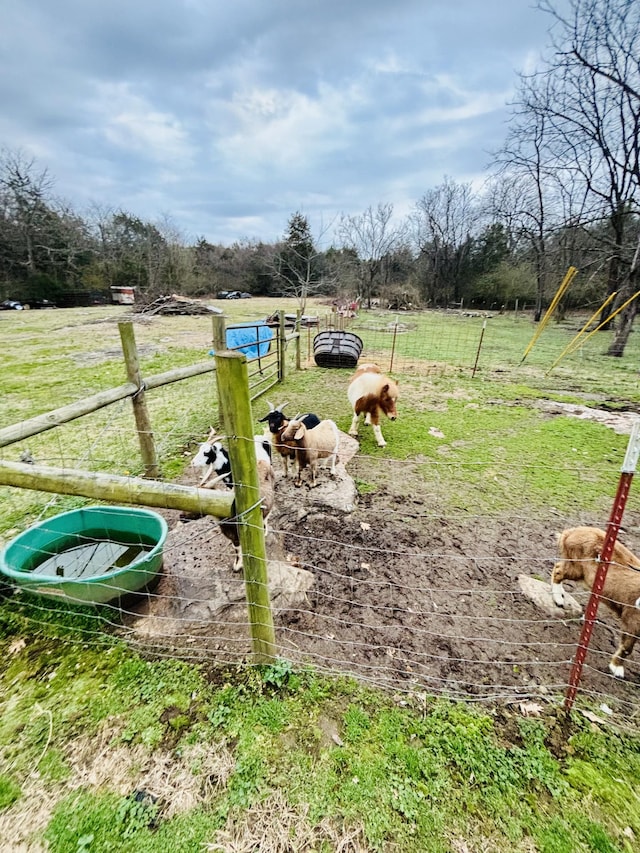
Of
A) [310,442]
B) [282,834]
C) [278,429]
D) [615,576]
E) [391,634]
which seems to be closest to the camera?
[282,834]

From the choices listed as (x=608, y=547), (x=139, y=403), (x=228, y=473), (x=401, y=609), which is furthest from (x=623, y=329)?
(x=139, y=403)

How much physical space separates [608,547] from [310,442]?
279 cm

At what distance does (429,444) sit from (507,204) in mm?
27508

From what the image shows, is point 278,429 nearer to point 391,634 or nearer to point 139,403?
point 139,403

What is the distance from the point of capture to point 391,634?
2.33 metres

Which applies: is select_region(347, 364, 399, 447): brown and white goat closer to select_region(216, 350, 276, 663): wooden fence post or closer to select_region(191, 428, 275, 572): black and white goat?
select_region(191, 428, 275, 572): black and white goat

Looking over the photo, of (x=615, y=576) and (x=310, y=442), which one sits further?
(x=310, y=442)

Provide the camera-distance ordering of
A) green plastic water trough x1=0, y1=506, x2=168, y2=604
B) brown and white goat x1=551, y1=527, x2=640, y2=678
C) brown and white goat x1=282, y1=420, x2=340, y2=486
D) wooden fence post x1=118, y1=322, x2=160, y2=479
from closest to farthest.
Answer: brown and white goat x1=551, y1=527, x2=640, y2=678, green plastic water trough x1=0, y1=506, x2=168, y2=604, wooden fence post x1=118, y1=322, x2=160, y2=479, brown and white goat x1=282, y1=420, x2=340, y2=486

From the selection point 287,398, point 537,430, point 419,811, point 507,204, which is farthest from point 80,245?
point 419,811

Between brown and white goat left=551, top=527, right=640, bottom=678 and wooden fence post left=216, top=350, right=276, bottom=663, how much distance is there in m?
1.78

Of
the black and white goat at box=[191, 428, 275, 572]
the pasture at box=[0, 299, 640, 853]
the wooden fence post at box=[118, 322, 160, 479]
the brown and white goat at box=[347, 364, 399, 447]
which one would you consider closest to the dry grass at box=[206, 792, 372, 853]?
the pasture at box=[0, 299, 640, 853]

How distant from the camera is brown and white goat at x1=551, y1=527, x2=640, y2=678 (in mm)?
2061

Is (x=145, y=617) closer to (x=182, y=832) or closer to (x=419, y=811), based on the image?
(x=182, y=832)

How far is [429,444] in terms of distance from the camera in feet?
17.6
